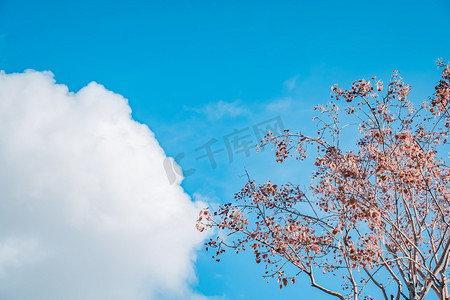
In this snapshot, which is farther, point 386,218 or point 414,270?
point 414,270

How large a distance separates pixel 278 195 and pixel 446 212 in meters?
4.68

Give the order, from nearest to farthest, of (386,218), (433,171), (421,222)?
(386,218)
(433,171)
(421,222)

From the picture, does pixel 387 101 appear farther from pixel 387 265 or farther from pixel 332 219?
pixel 387 265

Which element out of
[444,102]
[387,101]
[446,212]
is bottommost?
[446,212]

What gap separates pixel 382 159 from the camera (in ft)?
23.9

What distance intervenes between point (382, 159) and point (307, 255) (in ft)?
8.72

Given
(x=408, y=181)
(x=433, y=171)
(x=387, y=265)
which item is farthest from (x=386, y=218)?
(x=387, y=265)

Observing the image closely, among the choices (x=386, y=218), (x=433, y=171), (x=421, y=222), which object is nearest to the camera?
(x=386, y=218)

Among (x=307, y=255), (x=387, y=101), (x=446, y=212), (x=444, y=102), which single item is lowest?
(x=307, y=255)

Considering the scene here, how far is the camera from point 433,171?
25.1 ft

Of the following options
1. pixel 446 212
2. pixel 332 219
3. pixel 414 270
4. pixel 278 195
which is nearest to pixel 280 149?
pixel 278 195

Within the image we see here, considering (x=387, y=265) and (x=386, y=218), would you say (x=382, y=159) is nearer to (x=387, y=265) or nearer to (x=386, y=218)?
(x=386, y=218)

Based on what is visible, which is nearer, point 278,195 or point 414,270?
point 414,270

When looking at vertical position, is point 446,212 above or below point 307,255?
above
